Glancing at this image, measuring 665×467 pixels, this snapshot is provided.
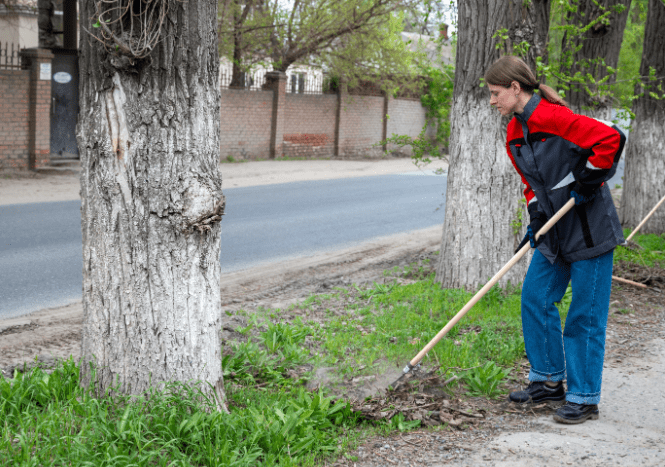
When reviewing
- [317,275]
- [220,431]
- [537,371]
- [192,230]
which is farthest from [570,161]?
[317,275]

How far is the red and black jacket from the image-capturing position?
343 cm

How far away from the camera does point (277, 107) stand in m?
23.2

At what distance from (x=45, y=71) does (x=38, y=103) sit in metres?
0.76

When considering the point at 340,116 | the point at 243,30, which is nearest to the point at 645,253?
the point at 243,30

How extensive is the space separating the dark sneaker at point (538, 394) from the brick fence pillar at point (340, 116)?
22749mm

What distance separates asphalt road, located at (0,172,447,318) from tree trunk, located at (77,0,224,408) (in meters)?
2.96

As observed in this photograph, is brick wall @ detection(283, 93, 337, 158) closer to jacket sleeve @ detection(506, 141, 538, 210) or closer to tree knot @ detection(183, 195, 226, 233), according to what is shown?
jacket sleeve @ detection(506, 141, 538, 210)

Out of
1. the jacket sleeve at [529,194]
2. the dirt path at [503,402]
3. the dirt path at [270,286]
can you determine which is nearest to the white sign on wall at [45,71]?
the dirt path at [270,286]

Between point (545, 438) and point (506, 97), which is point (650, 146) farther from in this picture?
point (545, 438)

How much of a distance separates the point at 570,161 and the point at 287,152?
68.1 ft

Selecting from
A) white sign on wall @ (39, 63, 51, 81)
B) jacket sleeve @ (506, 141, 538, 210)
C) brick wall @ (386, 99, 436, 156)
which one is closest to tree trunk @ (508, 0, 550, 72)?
jacket sleeve @ (506, 141, 538, 210)

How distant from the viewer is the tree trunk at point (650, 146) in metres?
9.69

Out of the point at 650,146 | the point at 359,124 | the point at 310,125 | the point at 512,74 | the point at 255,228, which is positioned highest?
the point at 359,124

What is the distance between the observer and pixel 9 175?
1511 centimetres
